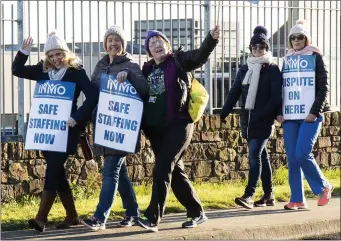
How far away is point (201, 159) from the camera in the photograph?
35.1 ft

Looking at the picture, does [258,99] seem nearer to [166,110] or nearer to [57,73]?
[166,110]

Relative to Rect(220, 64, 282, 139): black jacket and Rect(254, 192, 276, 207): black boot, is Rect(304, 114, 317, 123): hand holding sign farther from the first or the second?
Rect(254, 192, 276, 207): black boot

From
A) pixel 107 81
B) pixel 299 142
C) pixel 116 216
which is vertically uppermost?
pixel 107 81

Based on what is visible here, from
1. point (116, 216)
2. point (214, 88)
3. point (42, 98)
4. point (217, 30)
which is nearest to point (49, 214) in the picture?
point (116, 216)

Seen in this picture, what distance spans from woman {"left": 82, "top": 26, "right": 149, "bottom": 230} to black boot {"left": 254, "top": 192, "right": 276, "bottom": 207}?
5.94 ft

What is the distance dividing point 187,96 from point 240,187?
3246 millimetres

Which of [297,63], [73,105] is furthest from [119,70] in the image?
[297,63]

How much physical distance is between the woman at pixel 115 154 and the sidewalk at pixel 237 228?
0.48ft

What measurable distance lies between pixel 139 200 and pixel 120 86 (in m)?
2.03

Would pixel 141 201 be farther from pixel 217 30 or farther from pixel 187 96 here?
pixel 217 30

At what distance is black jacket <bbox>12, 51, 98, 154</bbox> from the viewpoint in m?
7.78

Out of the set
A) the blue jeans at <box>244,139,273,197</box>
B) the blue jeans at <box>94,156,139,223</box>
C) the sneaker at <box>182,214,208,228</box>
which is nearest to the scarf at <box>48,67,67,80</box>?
the blue jeans at <box>94,156,139,223</box>

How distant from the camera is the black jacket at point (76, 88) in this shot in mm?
7781

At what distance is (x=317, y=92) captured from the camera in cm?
901
